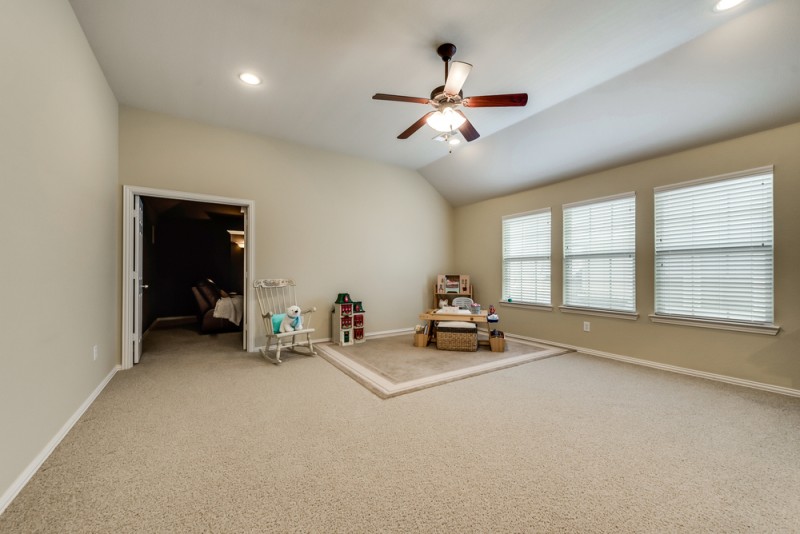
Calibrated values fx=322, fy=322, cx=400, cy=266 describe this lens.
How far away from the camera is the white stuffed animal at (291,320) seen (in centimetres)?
384

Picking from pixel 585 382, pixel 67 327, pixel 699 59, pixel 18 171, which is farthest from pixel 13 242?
pixel 699 59

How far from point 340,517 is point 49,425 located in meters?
1.86

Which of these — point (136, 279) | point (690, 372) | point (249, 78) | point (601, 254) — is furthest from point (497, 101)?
point (136, 279)

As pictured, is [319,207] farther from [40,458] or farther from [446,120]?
[40,458]

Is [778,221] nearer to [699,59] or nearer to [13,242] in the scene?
[699,59]

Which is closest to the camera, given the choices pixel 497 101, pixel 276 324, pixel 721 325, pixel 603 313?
pixel 497 101

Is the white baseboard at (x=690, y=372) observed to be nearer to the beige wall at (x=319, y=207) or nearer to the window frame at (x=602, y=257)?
the window frame at (x=602, y=257)

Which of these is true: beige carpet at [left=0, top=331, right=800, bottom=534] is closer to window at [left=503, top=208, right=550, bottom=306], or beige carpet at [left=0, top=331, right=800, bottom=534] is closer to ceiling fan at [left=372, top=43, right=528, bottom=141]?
window at [left=503, top=208, right=550, bottom=306]

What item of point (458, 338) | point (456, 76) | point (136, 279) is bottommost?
point (458, 338)

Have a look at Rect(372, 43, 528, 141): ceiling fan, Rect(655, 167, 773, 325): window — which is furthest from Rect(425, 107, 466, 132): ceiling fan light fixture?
Rect(655, 167, 773, 325): window

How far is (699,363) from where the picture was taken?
3238 millimetres

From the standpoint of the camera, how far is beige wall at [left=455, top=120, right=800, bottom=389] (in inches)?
109

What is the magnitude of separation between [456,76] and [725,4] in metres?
1.78

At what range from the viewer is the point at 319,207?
4.69m
